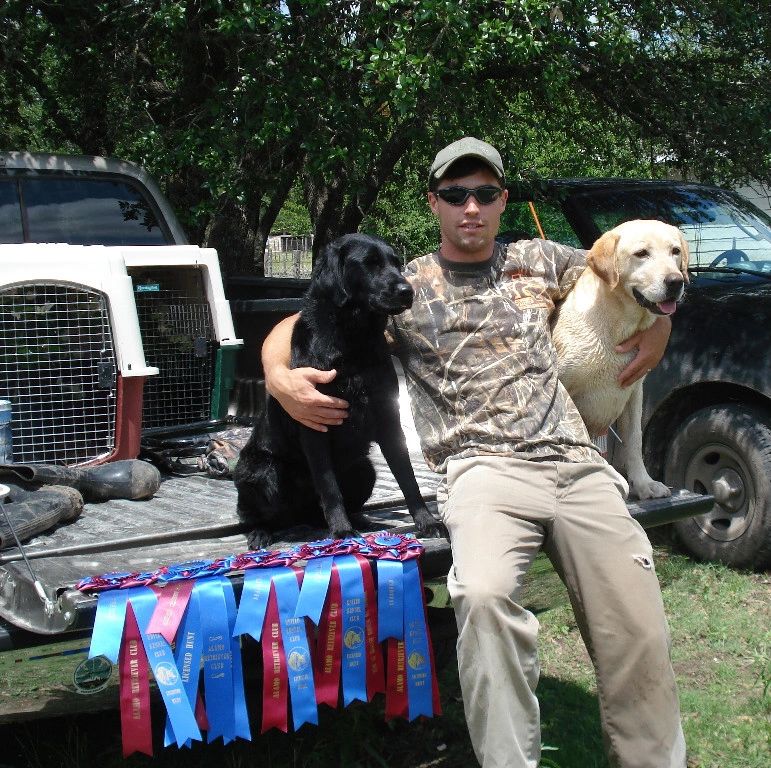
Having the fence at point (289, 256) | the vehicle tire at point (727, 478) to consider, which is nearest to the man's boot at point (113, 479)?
the vehicle tire at point (727, 478)

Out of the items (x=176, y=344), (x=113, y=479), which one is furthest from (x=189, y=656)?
(x=176, y=344)

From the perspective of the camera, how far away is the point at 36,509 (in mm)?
3082

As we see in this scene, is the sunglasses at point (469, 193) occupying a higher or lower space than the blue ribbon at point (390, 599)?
higher

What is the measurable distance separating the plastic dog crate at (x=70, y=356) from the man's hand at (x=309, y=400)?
108 cm

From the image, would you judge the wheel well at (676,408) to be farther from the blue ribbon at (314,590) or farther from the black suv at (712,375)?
the blue ribbon at (314,590)

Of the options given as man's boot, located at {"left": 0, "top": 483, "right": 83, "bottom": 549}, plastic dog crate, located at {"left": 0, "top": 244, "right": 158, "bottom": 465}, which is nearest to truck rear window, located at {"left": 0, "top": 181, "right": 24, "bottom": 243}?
plastic dog crate, located at {"left": 0, "top": 244, "right": 158, "bottom": 465}

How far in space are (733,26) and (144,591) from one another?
20.8 feet

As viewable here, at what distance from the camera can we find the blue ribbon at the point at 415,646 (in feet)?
8.82

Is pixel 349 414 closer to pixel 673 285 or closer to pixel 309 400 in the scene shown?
pixel 309 400

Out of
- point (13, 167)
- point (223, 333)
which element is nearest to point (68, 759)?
point (223, 333)

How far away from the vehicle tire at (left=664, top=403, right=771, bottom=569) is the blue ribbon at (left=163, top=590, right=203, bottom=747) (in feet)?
9.05

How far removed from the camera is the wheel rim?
4555mm

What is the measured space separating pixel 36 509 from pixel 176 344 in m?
1.58

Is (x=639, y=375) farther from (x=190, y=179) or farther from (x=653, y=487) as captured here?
(x=190, y=179)
